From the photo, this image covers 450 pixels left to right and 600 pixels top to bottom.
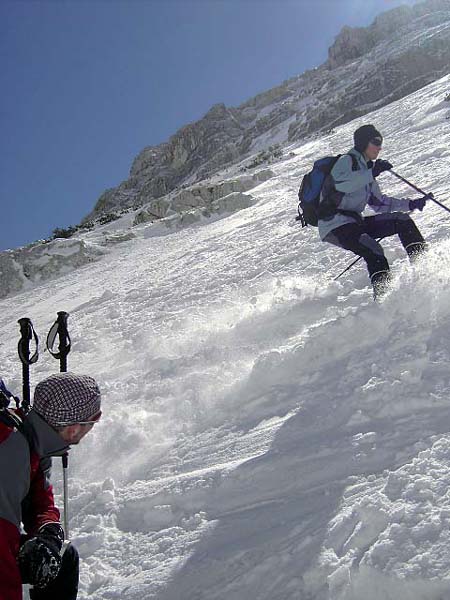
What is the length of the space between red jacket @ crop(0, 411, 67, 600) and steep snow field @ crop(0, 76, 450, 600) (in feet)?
3.01

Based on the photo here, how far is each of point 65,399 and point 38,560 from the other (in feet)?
2.19

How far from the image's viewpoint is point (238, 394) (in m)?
4.57

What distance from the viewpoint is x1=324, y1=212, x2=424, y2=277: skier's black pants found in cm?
516

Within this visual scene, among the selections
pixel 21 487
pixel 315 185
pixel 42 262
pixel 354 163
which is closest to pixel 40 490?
pixel 21 487

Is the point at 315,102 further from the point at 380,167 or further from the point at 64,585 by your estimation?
the point at 64,585

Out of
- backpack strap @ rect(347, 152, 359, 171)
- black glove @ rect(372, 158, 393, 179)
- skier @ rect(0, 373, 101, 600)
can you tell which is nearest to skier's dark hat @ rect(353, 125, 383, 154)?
backpack strap @ rect(347, 152, 359, 171)

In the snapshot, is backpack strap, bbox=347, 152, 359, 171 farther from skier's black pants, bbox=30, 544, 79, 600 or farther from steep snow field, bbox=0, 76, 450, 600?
skier's black pants, bbox=30, 544, 79, 600

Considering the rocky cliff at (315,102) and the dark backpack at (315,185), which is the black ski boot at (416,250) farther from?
the rocky cliff at (315,102)

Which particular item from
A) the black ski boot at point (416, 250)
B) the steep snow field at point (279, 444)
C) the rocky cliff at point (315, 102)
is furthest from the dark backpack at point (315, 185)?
the rocky cliff at point (315, 102)

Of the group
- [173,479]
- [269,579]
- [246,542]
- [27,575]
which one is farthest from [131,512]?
[27,575]

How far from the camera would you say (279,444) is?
12.1ft

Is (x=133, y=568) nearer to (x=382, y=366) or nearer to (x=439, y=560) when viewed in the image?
(x=439, y=560)

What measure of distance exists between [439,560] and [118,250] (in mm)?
16799

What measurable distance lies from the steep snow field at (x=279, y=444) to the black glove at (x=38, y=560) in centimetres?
93
